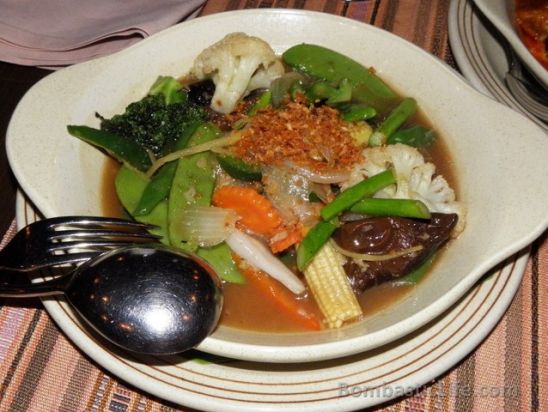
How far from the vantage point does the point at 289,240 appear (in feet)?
6.95

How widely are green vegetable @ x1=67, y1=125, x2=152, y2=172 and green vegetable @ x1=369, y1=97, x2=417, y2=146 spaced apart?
0.92m

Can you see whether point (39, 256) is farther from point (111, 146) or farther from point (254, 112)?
point (254, 112)

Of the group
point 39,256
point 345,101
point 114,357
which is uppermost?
point 345,101

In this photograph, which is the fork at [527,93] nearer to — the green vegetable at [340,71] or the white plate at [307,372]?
the green vegetable at [340,71]

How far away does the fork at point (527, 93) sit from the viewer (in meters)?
2.52

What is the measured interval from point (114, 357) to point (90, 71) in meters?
1.17

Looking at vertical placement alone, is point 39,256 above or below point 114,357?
above

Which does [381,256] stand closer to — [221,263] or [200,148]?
[221,263]

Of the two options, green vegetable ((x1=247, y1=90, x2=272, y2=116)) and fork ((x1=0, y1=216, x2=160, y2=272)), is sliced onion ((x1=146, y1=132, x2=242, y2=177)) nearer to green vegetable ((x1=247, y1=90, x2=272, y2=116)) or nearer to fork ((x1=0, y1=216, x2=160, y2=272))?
green vegetable ((x1=247, y1=90, x2=272, y2=116))

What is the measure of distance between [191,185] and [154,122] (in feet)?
1.12

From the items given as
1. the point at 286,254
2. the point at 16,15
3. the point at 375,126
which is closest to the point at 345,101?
the point at 375,126

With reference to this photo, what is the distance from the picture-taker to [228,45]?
2453 mm

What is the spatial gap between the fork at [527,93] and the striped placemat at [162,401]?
76cm

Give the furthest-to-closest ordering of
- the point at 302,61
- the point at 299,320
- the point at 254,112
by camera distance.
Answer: the point at 302,61 < the point at 254,112 < the point at 299,320
